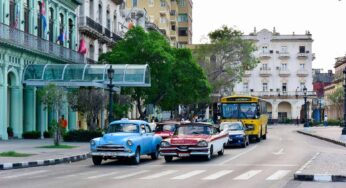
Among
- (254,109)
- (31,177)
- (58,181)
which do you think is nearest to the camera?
(58,181)

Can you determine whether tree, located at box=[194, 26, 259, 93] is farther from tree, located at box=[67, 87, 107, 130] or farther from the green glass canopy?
tree, located at box=[67, 87, 107, 130]

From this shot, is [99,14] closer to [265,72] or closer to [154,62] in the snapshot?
[154,62]

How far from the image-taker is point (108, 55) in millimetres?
54219

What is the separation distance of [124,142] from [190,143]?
9.33ft

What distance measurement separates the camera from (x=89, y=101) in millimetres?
42156

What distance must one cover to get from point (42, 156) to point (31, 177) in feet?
25.6

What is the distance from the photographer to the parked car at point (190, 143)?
2581 cm

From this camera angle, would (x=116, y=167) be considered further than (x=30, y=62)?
No

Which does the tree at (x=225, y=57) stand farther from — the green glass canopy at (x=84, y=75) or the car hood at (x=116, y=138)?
the car hood at (x=116, y=138)

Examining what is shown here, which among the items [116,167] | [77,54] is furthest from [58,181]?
[77,54]

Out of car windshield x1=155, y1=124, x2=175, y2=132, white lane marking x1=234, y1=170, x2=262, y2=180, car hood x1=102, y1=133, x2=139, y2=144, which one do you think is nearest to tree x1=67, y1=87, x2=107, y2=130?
car windshield x1=155, y1=124, x2=175, y2=132

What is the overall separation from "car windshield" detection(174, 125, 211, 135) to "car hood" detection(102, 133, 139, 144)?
8.10 ft

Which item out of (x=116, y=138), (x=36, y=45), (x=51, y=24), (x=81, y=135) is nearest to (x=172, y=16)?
(x=51, y=24)

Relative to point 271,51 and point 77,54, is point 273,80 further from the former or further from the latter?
point 77,54
